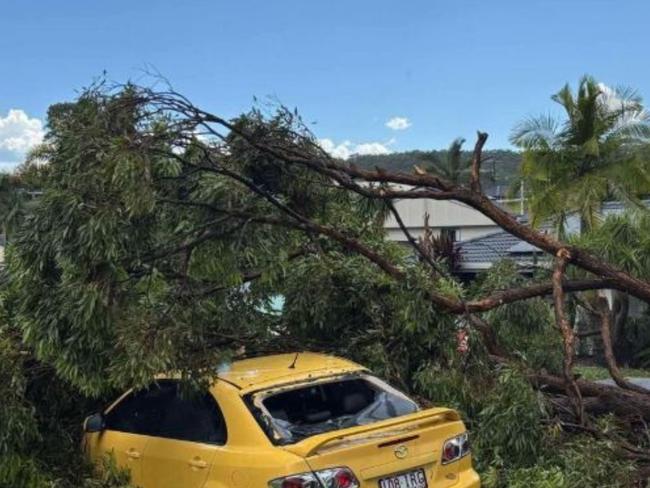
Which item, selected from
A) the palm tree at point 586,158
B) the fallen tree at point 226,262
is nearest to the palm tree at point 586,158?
the palm tree at point 586,158

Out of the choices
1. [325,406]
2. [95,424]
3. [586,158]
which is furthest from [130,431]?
[586,158]

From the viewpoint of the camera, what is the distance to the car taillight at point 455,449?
4953mm

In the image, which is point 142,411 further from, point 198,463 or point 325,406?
point 325,406

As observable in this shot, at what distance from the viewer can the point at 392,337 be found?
281 inches

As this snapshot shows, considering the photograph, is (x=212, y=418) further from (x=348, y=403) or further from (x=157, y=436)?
(x=348, y=403)

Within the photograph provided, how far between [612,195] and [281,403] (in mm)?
18717

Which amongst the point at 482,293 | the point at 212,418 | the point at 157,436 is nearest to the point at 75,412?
the point at 157,436

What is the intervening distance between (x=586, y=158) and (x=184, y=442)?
18.8 metres

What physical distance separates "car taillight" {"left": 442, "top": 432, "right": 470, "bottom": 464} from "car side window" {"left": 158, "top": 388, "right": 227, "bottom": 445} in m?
1.37

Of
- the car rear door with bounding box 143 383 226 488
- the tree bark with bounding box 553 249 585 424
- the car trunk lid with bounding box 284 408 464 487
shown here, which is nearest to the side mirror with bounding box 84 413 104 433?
the car rear door with bounding box 143 383 226 488

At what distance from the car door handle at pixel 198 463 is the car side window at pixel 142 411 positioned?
66 centimetres

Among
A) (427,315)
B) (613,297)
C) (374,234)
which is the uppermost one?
(374,234)

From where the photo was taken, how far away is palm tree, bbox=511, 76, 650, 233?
21.1 meters

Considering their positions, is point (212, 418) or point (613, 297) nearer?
point (212, 418)
